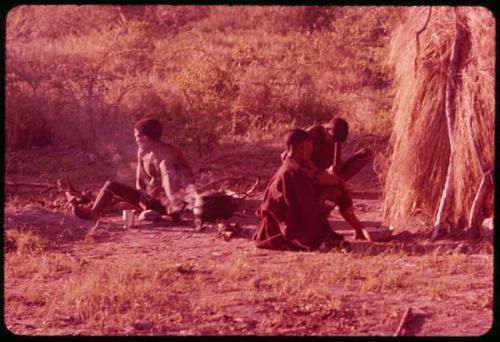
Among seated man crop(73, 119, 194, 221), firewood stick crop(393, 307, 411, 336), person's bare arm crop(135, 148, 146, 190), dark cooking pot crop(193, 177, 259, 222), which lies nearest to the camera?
firewood stick crop(393, 307, 411, 336)

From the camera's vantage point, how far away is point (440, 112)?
7848 millimetres

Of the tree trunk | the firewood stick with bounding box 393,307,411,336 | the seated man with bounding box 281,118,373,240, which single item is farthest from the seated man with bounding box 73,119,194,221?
the firewood stick with bounding box 393,307,411,336

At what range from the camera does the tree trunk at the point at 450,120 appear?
753 centimetres

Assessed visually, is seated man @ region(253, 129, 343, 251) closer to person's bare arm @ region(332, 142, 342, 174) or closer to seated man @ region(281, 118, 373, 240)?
seated man @ region(281, 118, 373, 240)

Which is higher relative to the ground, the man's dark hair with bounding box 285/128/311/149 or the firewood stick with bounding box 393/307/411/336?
the man's dark hair with bounding box 285/128/311/149

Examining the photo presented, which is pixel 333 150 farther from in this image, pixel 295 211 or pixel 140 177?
pixel 140 177

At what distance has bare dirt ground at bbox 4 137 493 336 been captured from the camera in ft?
18.7

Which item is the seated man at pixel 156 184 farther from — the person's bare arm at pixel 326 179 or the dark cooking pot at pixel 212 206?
the person's bare arm at pixel 326 179

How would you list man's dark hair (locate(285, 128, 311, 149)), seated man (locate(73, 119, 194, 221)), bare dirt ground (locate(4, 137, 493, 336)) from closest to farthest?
bare dirt ground (locate(4, 137, 493, 336)) → man's dark hair (locate(285, 128, 311, 149)) → seated man (locate(73, 119, 194, 221))

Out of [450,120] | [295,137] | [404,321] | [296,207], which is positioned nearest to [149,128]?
[295,137]

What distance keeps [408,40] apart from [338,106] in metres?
5.83

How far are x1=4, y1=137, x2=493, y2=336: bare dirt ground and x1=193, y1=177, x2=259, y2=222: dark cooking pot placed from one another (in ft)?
0.65

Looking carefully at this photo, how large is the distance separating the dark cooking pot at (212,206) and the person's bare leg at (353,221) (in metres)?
1.26
